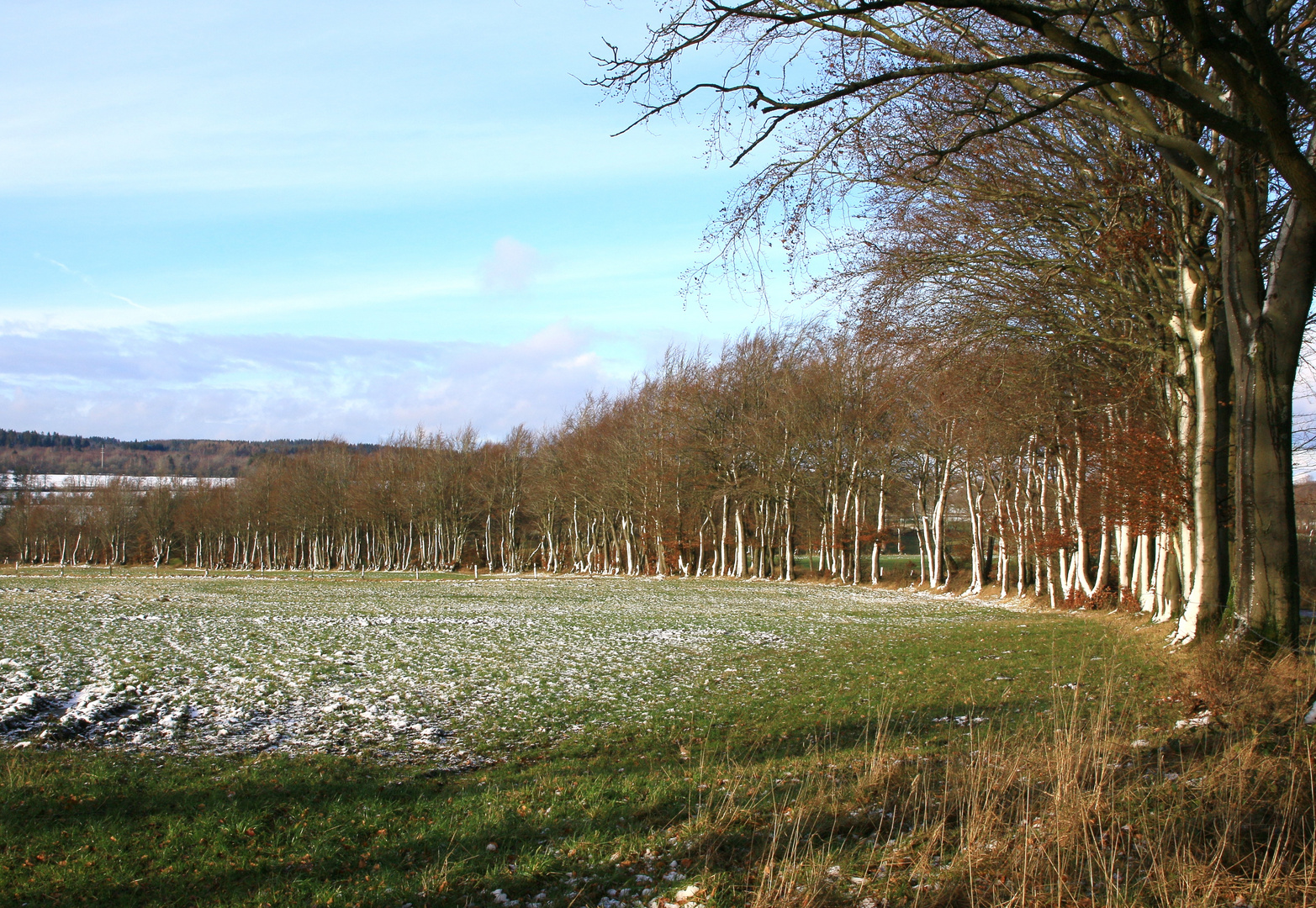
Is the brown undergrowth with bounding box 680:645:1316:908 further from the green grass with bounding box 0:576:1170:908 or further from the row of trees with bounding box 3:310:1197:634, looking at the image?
the row of trees with bounding box 3:310:1197:634

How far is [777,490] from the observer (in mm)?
49781

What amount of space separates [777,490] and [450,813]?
43.4 m

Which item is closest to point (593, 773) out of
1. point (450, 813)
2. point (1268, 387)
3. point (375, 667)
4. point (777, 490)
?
point (450, 813)

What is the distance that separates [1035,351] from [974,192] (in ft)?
20.5

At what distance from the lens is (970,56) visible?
11.0 metres

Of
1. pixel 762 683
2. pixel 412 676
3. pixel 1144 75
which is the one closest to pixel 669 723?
pixel 762 683

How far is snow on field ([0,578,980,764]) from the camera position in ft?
33.5

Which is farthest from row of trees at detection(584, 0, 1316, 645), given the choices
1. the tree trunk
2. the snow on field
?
the snow on field

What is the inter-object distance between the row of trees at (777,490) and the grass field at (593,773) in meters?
6.75

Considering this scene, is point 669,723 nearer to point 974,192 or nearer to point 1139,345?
point 974,192

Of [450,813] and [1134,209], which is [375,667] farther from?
[1134,209]

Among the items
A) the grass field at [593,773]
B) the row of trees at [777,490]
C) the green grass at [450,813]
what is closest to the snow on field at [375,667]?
the grass field at [593,773]

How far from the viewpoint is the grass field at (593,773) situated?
572 cm

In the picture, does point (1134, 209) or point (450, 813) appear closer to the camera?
point (450, 813)
